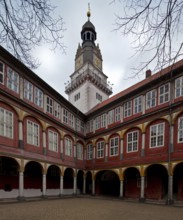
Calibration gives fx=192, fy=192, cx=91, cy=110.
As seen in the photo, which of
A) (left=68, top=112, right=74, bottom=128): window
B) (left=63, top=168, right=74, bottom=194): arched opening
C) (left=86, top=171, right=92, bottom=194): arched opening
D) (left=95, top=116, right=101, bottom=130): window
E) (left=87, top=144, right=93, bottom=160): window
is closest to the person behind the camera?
(left=63, top=168, right=74, bottom=194): arched opening

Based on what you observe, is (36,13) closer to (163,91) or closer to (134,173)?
(163,91)

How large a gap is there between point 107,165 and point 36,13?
74.7 feet

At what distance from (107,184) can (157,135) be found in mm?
12427

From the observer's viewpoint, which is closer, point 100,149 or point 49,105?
point 49,105

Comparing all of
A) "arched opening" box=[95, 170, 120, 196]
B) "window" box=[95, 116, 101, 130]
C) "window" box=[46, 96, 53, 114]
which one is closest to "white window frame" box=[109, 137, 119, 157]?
"window" box=[95, 116, 101, 130]

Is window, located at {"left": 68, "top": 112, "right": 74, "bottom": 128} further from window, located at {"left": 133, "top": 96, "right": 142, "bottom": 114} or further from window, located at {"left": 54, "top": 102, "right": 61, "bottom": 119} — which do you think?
window, located at {"left": 133, "top": 96, "right": 142, "bottom": 114}

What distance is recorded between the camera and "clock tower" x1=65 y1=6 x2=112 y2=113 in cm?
3916

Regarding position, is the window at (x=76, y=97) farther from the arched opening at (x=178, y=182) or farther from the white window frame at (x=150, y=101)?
the arched opening at (x=178, y=182)

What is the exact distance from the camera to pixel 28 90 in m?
19.1

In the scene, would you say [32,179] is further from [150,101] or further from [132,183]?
[150,101]

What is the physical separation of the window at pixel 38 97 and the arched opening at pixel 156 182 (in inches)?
538

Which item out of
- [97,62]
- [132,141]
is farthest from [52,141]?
[97,62]

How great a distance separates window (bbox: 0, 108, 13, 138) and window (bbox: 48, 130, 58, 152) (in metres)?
5.82

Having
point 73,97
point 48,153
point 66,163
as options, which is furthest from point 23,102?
point 73,97
